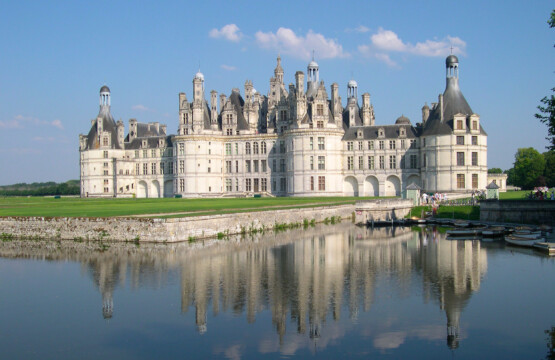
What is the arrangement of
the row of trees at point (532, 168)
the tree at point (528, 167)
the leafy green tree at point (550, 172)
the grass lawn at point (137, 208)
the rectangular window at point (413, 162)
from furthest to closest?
the tree at point (528, 167), the row of trees at point (532, 168), the leafy green tree at point (550, 172), the rectangular window at point (413, 162), the grass lawn at point (137, 208)

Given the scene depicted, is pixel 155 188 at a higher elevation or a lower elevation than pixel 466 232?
higher

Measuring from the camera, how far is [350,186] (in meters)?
73.0

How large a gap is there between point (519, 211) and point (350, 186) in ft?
104

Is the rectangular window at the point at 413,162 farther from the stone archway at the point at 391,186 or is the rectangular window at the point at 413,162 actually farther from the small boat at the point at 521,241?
the small boat at the point at 521,241

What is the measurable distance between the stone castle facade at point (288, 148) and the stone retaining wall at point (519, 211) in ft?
58.1

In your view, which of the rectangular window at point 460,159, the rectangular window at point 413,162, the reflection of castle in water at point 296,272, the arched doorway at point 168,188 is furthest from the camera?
the arched doorway at point 168,188

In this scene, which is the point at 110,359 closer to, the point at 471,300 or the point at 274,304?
the point at 274,304

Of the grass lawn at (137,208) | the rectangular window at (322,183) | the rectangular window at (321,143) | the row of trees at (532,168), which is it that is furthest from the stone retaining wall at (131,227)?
the row of trees at (532,168)

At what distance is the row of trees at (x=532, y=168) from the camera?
82.7 metres

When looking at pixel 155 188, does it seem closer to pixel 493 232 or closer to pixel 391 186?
pixel 391 186

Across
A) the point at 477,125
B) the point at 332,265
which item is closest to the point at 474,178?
the point at 477,125

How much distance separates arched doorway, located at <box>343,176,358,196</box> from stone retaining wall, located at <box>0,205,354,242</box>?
108 ft

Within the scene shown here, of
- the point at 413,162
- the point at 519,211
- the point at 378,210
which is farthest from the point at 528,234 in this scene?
the point at 413,162

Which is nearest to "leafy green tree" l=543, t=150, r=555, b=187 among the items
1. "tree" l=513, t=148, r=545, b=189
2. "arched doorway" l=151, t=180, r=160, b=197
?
"tree" l=513, t=148, r=545, b=189
